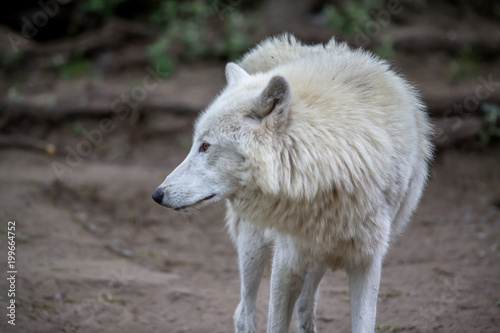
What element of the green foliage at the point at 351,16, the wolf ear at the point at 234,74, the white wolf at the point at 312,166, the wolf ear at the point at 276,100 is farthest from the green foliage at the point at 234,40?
the wolf ear at the point at 276,100

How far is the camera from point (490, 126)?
7.51m

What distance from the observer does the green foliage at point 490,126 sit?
24.5 feet

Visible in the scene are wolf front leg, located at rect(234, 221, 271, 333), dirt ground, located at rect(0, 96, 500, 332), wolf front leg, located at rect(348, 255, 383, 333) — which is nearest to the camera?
wolf front leg, located at rect(348, 255, 383, 333)

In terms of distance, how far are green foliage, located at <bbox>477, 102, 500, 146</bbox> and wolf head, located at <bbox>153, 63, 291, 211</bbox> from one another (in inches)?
221

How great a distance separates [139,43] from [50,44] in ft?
5.66

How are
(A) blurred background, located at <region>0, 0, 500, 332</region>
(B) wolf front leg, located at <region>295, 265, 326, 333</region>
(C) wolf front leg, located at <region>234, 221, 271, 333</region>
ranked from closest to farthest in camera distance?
(C) wolf front leg, located at <region>234, 221, 271, 333</region>, (B) wolf front leg, located at <region>295, 265, 326, 333</region>, (A) blurred background, located at <region>0, 0, 500, 332</region>

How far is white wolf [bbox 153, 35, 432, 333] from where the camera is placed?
279cm

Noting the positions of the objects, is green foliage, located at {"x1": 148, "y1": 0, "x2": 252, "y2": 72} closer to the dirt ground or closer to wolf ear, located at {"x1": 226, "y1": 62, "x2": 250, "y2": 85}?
the dirt ground

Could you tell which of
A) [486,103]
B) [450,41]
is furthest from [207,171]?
[450,41]

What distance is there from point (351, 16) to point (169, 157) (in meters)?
3.87

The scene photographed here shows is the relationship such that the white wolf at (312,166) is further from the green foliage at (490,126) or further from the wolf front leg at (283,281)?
the green foliage at (490,126)

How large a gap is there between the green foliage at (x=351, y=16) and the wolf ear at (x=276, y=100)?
6247mm

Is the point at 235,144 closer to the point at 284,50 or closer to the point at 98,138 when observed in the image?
the point at 284,50

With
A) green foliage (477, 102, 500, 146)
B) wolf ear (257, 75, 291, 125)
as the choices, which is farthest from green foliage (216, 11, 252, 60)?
wolf ear (257, 75, 291, 125)
